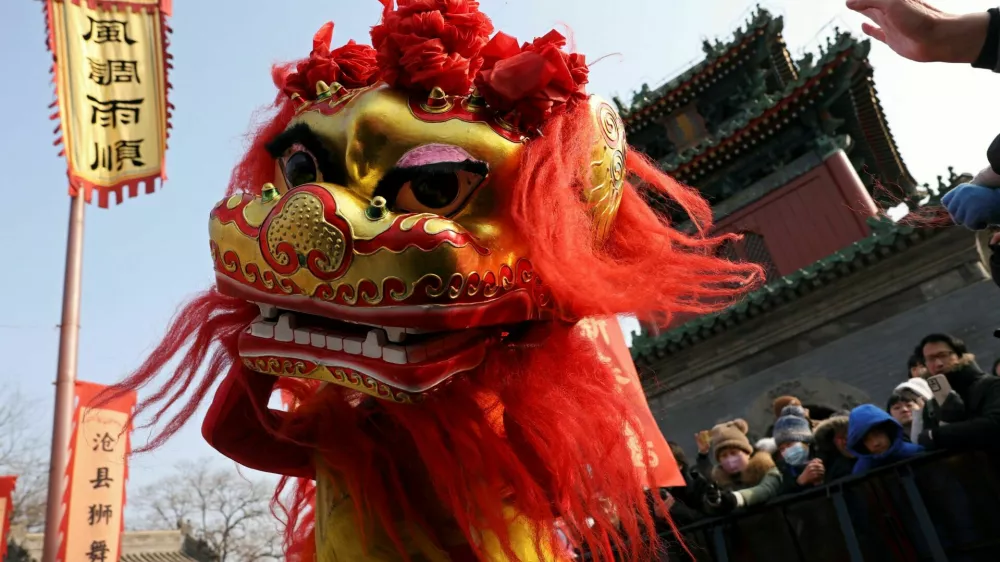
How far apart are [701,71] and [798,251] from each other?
3.37 meters

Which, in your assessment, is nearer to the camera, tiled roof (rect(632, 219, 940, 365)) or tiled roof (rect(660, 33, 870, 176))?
tiled roof (rect(632, 219, 940, 365))

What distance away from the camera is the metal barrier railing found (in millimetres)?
2447

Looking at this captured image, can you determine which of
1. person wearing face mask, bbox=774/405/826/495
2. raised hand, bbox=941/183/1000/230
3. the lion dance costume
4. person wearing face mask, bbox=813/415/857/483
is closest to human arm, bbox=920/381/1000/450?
person wearing face mask, bbox=813/415/857/483

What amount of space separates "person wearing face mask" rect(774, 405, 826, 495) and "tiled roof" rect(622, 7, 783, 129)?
8384 millimetres

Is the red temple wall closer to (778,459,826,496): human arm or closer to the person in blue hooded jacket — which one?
(778,459,826,496): human arm

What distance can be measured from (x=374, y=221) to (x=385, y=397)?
0.33 m

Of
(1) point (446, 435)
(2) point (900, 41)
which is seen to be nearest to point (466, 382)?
(1) point (446, 435)

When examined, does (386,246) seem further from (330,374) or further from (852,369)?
(852,369)

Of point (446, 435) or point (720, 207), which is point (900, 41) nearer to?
point (446, 435)

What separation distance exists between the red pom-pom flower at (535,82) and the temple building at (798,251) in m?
6.60

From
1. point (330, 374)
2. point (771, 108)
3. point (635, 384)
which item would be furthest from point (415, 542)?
point (771, 108)

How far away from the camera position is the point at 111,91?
16.0 feet

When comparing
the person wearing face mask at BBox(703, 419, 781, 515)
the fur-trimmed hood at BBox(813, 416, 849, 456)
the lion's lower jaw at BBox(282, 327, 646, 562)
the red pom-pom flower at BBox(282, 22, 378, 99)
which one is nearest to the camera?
the lion's lower jaw at BBox(282, 327, 646, 562)

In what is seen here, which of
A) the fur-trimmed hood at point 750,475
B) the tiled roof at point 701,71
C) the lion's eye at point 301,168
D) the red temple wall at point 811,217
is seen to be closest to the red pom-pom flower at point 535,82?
the lion's eye at point 301,168
